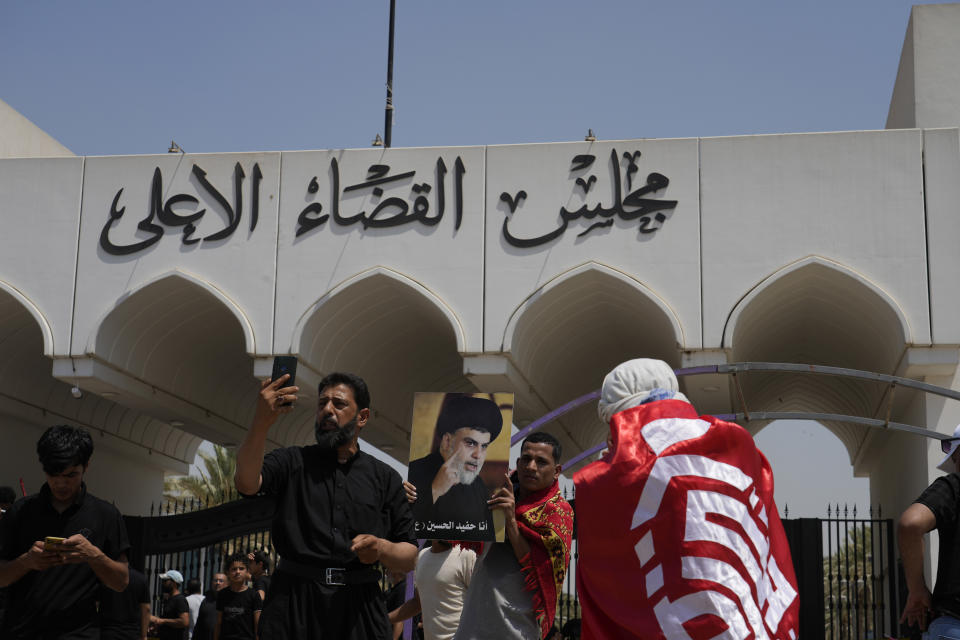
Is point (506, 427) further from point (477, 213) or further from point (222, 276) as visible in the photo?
point (222, 276)

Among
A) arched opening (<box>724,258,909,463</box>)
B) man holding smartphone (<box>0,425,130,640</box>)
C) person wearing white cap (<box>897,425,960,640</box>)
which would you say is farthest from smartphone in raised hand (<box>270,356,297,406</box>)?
arched opening (<box>724,258,909,463</box>)

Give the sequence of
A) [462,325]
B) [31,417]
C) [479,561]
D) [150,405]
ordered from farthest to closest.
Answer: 1. [31,417]
2. [150,405]
3. [462,325]
4. [479,561]

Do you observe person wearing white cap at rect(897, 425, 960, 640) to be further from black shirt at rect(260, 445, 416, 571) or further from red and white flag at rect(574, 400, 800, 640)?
black shirt at rect(260, 445, 416, 571)

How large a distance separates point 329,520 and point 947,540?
256 cm

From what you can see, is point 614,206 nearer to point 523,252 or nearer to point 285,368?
point 523,252

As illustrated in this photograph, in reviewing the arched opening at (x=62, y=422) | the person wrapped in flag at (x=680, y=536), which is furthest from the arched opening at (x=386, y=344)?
the person wrapped in flag at (x=680, y=536)

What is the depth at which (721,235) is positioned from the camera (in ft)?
49.2

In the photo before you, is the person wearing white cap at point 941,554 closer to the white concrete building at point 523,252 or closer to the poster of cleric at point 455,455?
the poster of cleric at point 455,455

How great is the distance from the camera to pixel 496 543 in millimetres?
5418

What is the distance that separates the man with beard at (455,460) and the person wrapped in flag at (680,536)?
2.37m

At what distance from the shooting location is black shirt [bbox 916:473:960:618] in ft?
15.0

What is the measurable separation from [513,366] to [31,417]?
965 cm

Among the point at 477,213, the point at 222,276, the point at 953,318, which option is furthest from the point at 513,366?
the point at 953,318

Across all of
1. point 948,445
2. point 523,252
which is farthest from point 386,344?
point 948,445
